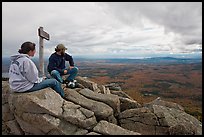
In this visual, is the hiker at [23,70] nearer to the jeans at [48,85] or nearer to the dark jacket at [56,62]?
the jeans at [48,85]

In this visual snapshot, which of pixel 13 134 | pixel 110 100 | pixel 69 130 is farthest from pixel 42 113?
pixel 110 100

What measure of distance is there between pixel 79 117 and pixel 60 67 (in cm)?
396

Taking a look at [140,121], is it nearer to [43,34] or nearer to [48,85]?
[48,85]

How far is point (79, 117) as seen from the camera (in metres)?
7.63

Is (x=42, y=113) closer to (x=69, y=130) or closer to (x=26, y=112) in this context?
(x=26, y=112)

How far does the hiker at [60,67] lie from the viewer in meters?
10.2

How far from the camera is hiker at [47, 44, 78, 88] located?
10.2 metres

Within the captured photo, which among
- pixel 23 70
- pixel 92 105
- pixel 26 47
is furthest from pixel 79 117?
pixel 26 47

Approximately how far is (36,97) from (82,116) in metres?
2.01

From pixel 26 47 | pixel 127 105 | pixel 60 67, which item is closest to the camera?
pixel 26 47

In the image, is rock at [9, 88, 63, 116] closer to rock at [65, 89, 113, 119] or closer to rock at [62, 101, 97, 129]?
rock at [62, 101, 97, 129]

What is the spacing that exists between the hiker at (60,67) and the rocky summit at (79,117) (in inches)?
48.3

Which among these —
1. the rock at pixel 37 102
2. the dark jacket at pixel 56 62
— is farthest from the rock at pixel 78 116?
the dark jacket at pixel 56 62

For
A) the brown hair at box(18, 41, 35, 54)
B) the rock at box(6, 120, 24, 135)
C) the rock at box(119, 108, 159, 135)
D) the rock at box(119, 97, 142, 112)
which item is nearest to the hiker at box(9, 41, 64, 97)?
the brown hair at box(18, 41, 35, 54)
